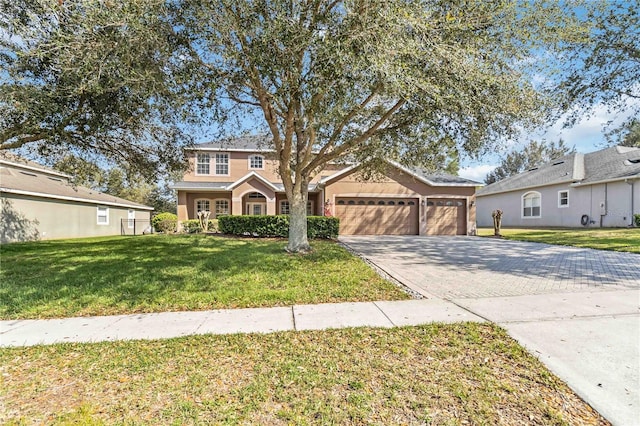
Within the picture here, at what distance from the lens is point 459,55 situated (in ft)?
20.1

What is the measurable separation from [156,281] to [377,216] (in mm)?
13856

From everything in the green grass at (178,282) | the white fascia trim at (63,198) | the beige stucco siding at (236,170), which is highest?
the beige stucco siding at (236,170)

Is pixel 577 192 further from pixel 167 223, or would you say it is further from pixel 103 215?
pixel 103 215

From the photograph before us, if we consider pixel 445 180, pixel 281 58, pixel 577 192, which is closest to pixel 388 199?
pixel 445 180

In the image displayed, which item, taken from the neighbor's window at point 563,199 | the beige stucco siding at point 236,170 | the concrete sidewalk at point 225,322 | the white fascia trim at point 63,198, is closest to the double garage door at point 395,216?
the beige stucco siding at point 236,170

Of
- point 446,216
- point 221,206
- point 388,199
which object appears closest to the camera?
point 388,199

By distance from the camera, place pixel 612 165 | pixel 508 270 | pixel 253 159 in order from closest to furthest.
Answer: pixel 508 270, pixel 612 165, pixel 253 159

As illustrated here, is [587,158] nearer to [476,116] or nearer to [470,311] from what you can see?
[476,116]

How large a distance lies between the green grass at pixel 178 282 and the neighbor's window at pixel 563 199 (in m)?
20.2

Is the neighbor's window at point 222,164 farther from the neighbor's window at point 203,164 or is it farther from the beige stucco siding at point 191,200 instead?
the beige stucco siding at point 191,200

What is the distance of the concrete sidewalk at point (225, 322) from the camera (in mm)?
4152

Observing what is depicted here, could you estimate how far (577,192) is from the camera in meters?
21.1

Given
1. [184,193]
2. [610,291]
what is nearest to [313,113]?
[610,291]

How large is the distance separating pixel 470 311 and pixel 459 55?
4.70 meters
